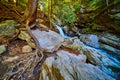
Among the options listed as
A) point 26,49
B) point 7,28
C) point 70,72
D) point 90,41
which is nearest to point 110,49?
point 90,41

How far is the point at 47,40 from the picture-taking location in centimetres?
613

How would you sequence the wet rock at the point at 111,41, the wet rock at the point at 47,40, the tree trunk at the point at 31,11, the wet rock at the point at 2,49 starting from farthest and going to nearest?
the wet rock at the point at 111,41, the tree trunk at the point at 31,11, the wet rock at the point at 47,40, the wet rock at the point at 2,49

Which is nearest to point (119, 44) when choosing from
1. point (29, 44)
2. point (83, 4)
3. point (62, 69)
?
point (29, 44)

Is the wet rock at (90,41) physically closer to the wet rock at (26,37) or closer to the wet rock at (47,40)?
the wet rock at (47,40)

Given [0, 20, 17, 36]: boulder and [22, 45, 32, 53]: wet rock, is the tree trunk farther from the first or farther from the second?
[22, 45, 32, 53]: wet rock

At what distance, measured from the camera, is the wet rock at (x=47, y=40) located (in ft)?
18.3

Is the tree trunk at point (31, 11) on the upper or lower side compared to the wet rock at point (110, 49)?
upper

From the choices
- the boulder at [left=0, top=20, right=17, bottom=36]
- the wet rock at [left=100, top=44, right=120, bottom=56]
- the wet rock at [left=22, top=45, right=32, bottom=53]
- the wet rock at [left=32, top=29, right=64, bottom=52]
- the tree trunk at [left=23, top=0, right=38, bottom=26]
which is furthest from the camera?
the wet rock at [left=100, top=44, right=120, bottom=56]

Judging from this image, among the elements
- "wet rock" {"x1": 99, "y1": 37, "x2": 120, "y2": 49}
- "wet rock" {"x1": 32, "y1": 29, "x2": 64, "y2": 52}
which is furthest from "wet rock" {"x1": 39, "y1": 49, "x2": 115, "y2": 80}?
"wet rock" {"x1": 99, "y1": 37, "x2": 120, "y2": 49}

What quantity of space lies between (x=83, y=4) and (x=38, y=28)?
40.5 ft

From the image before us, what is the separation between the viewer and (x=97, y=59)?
630 centimetres

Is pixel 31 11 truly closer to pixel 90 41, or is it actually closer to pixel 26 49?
pixel 26 49

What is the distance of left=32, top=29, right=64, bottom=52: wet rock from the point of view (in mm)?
5566

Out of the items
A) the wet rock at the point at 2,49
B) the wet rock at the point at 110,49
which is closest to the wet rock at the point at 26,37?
the wet rock at the point at 2,49
